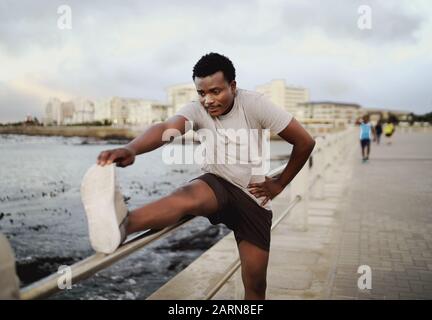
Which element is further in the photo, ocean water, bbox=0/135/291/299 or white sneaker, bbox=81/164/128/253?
ocean water, bbox=0/135/291/299

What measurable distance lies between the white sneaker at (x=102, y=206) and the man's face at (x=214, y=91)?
0.81m

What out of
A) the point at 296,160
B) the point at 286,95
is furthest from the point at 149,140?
the point at 286,95

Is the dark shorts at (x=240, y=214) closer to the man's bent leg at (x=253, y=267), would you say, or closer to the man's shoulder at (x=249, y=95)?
the man's bent leg at (x=253, y=267)

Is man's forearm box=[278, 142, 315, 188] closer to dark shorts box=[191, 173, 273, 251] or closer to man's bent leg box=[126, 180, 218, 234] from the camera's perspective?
dark shorts box=[191, 173, 273, 251]

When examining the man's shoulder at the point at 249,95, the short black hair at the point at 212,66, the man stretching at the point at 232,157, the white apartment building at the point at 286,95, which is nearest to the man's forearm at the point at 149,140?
the man stretching at the point at 232,157

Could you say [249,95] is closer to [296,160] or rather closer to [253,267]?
[296,160]

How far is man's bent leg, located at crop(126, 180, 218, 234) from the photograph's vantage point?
5.27 ft

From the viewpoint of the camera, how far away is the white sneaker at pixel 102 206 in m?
1.36

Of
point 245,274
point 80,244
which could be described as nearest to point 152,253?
point 80,244

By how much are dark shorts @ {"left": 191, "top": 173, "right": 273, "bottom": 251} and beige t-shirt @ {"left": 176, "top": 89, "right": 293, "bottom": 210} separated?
49 millimetres

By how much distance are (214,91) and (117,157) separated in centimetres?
77

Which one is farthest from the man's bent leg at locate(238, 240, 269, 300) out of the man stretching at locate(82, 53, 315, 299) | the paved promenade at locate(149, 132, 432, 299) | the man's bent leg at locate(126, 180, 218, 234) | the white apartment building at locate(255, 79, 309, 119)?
the white apartment building at locate(255, 79, 309, 119)

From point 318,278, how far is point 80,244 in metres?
8.01

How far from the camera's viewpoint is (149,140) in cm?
188
